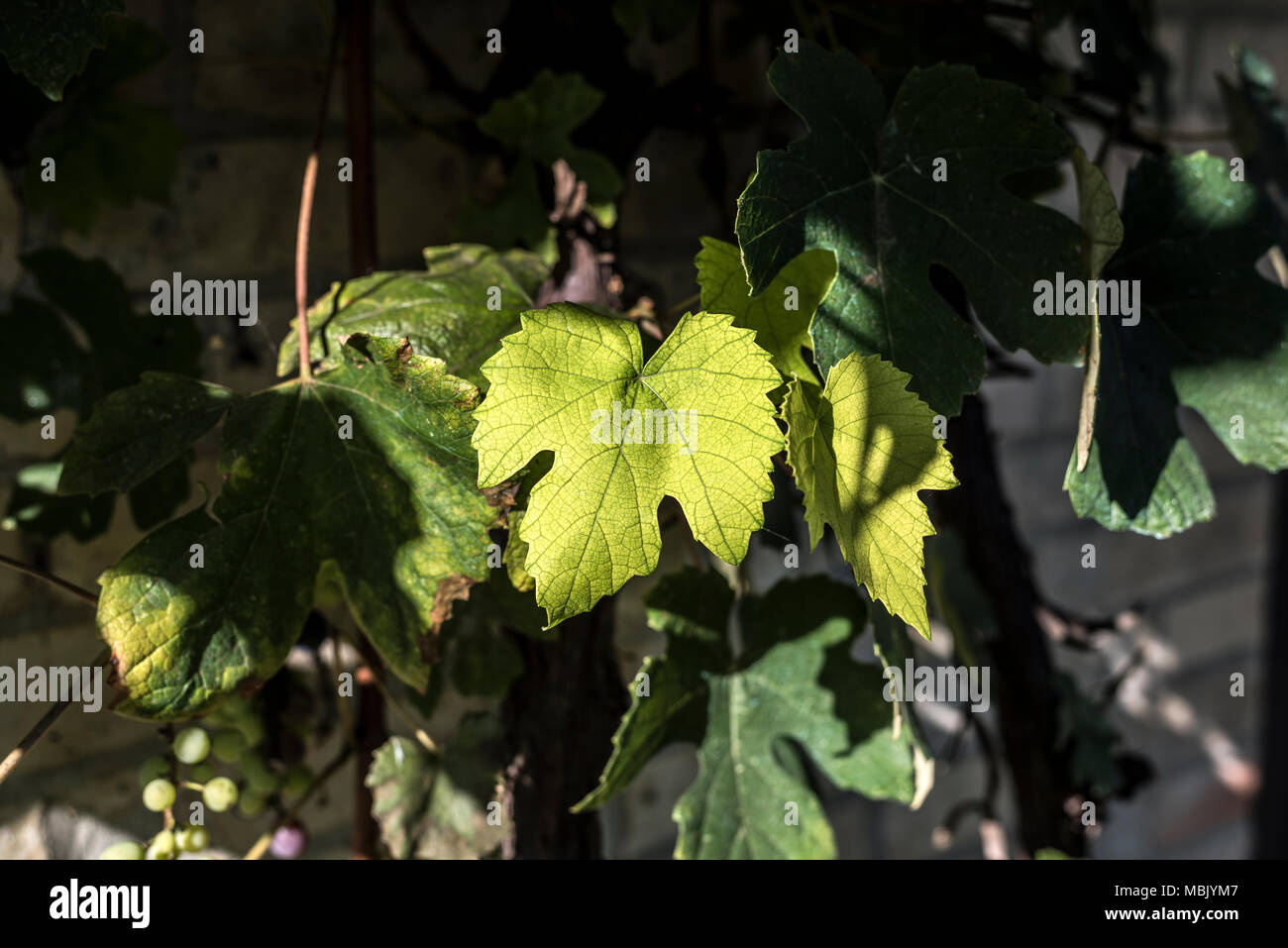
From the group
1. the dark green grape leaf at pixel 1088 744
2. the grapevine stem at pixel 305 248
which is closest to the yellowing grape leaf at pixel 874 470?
the grapevine stem at pixel 305 248

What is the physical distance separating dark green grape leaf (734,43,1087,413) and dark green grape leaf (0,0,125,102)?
0.35 metres

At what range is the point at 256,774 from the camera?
0.77 m

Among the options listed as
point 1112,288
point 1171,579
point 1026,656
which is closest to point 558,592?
point 1112,288

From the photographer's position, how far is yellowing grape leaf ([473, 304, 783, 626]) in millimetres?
461

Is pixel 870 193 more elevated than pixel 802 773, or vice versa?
pixel 870 193

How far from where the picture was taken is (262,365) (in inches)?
33.8

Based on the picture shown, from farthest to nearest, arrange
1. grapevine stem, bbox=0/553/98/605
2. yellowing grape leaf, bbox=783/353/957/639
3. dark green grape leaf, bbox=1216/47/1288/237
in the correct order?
dark green grape leaf, bbox=1216/47/1288/237 < grapevine stem, bbox=0/553/98/605 < yellowing grape leaf, bbox=783/353/957/639

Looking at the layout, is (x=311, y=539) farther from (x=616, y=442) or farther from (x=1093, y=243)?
(x=1093, y=243)

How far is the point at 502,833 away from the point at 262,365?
434 mm

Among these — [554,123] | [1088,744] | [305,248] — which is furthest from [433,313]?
[1088,744]

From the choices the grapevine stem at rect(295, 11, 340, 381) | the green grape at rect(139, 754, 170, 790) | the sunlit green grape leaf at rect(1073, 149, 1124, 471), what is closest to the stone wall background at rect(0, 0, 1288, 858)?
the grapevine stem at rect(295, 11, 340, 381)

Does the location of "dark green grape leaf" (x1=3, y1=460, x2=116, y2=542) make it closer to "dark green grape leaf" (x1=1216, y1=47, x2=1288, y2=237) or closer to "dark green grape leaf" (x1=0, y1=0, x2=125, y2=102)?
"dark green grape leaf" (x1=0, y1=0, x2=125, y2=102)

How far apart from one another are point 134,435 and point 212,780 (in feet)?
0.99
